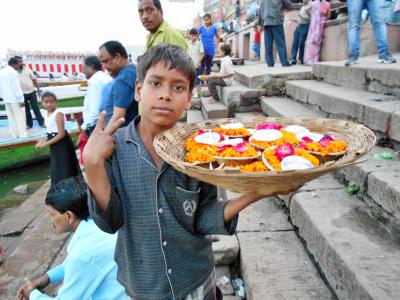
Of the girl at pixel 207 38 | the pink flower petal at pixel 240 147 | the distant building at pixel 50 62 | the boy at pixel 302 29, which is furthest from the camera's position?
Answer: the distant building at pixel 50 62

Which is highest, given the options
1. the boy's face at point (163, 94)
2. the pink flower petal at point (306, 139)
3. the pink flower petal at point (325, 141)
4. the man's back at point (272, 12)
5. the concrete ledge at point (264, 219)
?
the man's back at point (272, 12)

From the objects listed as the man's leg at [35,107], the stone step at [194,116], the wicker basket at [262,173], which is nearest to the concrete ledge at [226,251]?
the wicker basket at [262,173]

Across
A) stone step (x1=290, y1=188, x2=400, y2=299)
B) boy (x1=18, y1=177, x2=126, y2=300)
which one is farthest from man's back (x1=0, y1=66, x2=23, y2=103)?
stone step (x1=290, y1=188, x2=400, y2=299)

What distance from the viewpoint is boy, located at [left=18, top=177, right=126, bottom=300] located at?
185 centimetres

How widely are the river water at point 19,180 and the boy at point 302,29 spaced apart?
23.0 feet

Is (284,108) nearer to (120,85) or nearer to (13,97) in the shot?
(120,85)

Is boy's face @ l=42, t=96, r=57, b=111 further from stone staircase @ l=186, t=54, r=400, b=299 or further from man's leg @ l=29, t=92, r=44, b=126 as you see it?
man's leg @ l=29, t=92, r=44, b=126

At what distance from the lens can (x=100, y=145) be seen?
1.12 meters

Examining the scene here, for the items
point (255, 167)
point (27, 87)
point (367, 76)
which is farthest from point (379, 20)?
point (27, 87)

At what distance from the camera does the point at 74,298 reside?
6.14ft

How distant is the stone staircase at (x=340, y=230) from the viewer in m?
1.59

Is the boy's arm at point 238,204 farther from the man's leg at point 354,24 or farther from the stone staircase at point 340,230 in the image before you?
the man's leg at point 354,24

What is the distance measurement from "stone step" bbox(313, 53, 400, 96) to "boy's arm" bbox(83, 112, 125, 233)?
3.02m

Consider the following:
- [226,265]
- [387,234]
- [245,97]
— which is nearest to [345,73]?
[245,97]
